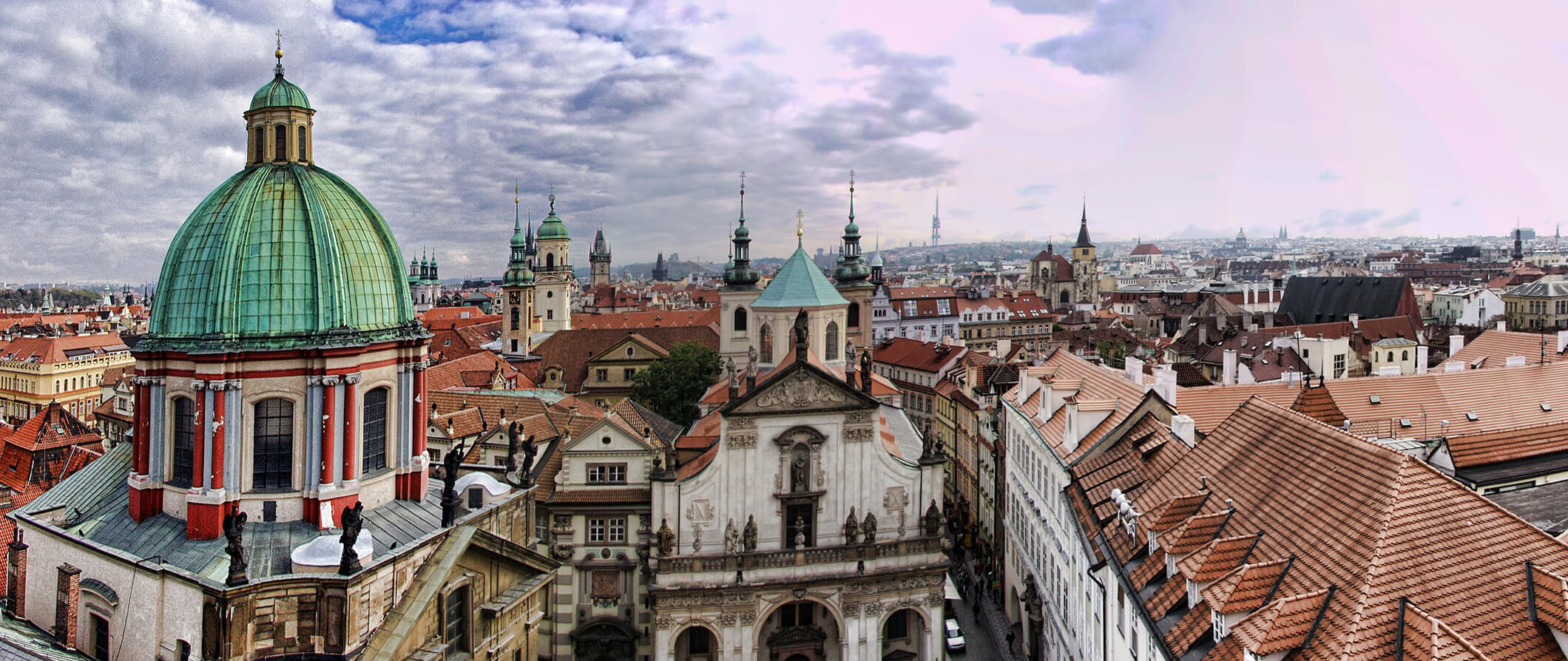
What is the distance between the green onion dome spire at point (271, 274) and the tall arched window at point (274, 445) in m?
1.85

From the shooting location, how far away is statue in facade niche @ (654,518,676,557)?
40.1 meters

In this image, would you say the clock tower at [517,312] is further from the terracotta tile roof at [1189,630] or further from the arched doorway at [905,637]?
the terracotta tile roof at [1189,630]

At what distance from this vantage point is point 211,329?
26469 mm

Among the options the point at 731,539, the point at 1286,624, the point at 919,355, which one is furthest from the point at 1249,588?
the point at 919,355

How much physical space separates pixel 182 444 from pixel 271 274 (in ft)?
17.0

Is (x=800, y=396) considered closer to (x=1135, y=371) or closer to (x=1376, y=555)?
(x=1135, y=371)

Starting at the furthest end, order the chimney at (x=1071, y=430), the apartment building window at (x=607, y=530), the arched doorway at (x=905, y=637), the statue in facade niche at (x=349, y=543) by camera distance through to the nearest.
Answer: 1. the apartment building window at (x=607, y=530)
2. the arched doorway at (x=905, y=637)
3. the chimney at (x=1071, y=430)
4. the statue in facade niche at (x=349, y=543)

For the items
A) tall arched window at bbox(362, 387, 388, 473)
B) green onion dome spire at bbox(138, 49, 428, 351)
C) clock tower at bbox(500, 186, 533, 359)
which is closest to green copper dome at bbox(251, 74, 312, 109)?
green onion dome spire at bbox(138, 49, 428, 351)

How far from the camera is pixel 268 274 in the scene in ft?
88.5

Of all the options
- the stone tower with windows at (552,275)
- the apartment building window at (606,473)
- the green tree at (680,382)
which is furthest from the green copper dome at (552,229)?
the apartment building window at (606,473)

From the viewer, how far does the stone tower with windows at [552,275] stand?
360ft

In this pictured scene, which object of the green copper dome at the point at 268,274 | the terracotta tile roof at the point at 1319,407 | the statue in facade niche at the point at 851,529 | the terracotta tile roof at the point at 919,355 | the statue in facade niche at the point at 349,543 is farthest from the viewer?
the terracotta tile roof at the point at 919,355

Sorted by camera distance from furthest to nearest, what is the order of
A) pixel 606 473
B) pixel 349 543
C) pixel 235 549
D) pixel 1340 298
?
1. pixel 1340 298
2. pixel 606 473
3. pixel 349 543
4. pixel 235 549

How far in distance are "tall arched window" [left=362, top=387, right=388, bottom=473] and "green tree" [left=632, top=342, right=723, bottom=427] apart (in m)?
46.2
